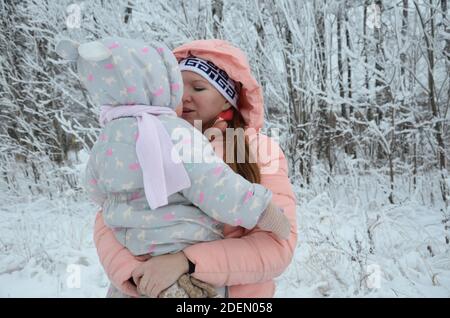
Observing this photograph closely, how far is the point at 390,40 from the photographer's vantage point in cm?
436

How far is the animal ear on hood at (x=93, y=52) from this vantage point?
97 centimetres

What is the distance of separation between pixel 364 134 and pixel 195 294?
4.14m

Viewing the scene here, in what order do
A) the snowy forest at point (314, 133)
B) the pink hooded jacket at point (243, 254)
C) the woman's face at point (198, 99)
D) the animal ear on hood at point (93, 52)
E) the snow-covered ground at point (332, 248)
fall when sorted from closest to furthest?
the animal ear on hood at point (93, 52) < the pink hooded jacket at point (243, 254) < the woman's face at point (198, 99) < the snow-covered ground at point (332, 248) < the snowy forest at point (314, 133)

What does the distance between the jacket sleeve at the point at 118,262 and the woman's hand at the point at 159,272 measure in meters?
0.03

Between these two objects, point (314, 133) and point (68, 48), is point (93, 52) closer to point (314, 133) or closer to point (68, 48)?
point (68, 48)

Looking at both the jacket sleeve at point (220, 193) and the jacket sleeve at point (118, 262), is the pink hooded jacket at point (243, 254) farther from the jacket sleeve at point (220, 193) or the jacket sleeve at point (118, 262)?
the jacket sleeve at point (220, 193)

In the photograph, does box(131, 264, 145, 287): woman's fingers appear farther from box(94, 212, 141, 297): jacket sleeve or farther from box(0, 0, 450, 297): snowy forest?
box(0, 0, 450, 297): snowy forest

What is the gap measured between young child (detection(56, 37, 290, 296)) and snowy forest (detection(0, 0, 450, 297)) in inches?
84.6

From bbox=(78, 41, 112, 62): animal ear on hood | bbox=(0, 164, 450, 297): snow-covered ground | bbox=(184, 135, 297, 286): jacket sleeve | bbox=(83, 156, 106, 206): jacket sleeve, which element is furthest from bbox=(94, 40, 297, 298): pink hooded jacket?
bbox=(0, 164, 450, 297): snow-covered ground

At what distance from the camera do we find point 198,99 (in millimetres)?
1423

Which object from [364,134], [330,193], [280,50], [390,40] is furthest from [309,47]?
[330,193]

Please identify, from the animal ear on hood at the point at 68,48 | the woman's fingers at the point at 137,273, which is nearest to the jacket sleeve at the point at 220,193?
the woman's fingers at the point at 137,273

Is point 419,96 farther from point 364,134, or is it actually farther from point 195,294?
point 195,294

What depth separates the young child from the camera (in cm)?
99
